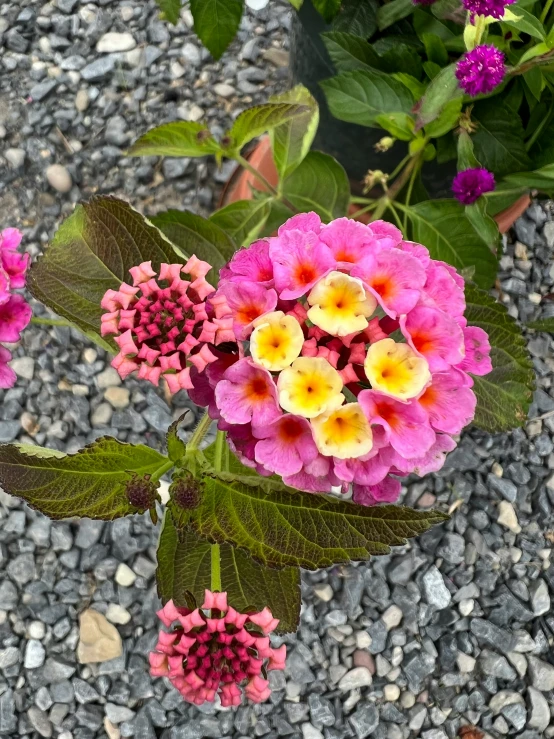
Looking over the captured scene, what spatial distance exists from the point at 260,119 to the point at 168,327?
364mm

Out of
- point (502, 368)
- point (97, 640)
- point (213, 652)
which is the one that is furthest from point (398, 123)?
point (97, 640)

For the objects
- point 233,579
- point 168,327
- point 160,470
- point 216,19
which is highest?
point 216,19

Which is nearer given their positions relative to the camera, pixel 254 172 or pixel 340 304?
pixel 340 304

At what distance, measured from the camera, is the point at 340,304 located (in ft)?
2.23

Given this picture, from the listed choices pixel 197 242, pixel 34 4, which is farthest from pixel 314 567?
pixel 34 4

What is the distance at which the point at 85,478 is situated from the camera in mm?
788

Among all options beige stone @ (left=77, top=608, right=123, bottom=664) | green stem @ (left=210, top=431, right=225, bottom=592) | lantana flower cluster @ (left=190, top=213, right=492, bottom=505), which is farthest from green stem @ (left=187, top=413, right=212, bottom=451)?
beige stone @ (left=77, top=608, right=123, bottom=664)

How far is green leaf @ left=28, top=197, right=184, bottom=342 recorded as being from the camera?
2.75 feet

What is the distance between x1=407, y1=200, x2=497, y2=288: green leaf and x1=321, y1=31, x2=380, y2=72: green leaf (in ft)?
0.76

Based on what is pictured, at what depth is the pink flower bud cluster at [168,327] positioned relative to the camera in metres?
0.67

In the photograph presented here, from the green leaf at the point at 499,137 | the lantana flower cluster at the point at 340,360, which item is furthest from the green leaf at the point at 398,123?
the lantana flower cluster at the point at 340,360

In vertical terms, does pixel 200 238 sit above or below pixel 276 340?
below

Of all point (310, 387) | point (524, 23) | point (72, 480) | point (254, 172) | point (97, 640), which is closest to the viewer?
point (310, 387)

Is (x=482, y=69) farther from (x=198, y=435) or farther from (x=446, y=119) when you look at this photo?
(x=198, y=435)
